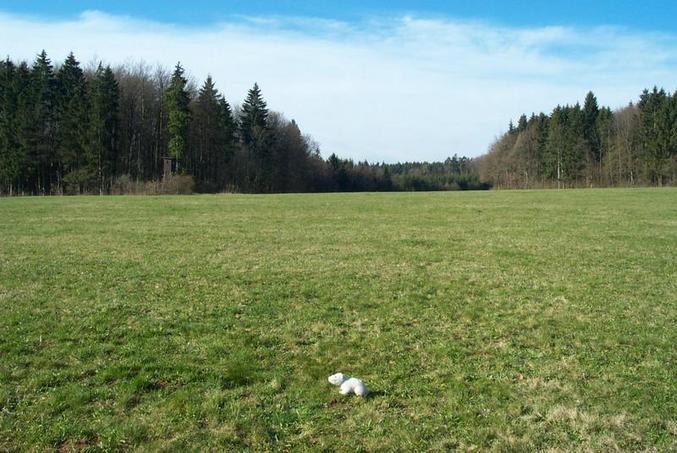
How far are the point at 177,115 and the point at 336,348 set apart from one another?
6784 cm

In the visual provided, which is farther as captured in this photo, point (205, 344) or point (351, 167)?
point (351, 167)

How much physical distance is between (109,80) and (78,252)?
59184 millimetres

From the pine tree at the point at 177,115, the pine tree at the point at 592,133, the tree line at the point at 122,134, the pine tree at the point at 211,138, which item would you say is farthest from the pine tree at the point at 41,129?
the pine tree at the point at 592,133

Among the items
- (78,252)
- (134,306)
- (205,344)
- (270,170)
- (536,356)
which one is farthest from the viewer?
(270,170)

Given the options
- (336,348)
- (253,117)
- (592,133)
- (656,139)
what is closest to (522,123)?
(592,133)

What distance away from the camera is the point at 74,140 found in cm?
6475

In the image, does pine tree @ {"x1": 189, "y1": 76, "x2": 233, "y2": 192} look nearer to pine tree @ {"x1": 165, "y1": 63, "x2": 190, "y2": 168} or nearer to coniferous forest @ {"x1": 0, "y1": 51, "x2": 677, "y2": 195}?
coniferous forest @ {"x1": 0, "y1": 51, "x2": 677, "y2": 195}

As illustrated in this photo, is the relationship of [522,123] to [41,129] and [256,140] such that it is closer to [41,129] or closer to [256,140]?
[256,140]

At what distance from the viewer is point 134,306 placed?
32.1ft

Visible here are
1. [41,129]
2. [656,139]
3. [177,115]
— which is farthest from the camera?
[656,139]

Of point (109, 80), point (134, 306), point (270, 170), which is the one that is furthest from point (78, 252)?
point (270, 170)

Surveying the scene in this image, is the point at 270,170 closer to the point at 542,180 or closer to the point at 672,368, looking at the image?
the point at 542,180

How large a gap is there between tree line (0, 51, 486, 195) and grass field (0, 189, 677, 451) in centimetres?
5337

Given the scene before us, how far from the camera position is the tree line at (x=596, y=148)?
296 feet
